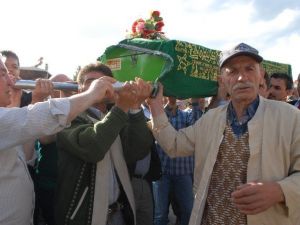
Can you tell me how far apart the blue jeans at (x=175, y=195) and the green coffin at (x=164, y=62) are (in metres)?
2.12

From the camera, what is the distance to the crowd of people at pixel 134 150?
1.87m

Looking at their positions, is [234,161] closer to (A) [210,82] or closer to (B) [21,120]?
(B) [21,120]

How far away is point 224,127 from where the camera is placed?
2232 millimetres

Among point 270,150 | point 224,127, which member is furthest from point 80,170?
point 270,150

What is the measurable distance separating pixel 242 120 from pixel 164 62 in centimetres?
99

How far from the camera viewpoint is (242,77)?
222 centimetres

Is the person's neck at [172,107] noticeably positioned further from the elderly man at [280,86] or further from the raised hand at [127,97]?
the raised hand at [127,97]

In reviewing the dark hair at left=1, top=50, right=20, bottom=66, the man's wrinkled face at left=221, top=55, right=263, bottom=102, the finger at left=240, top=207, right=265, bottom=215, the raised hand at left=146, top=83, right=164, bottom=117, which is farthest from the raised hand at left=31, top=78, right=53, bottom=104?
the dark hair at left=1, top=50, right=20, bottom=66

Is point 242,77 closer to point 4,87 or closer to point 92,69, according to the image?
point 92,69

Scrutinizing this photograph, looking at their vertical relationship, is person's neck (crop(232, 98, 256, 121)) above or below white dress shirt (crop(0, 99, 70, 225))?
above

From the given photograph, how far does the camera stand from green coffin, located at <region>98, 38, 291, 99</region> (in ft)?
9.66

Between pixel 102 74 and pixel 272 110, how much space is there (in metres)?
1.17

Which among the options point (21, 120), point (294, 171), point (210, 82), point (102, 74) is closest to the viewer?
point (21, 120)

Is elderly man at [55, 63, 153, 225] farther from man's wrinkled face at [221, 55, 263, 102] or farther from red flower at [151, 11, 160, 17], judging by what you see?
red flower at [151, 11, 160, 17]
